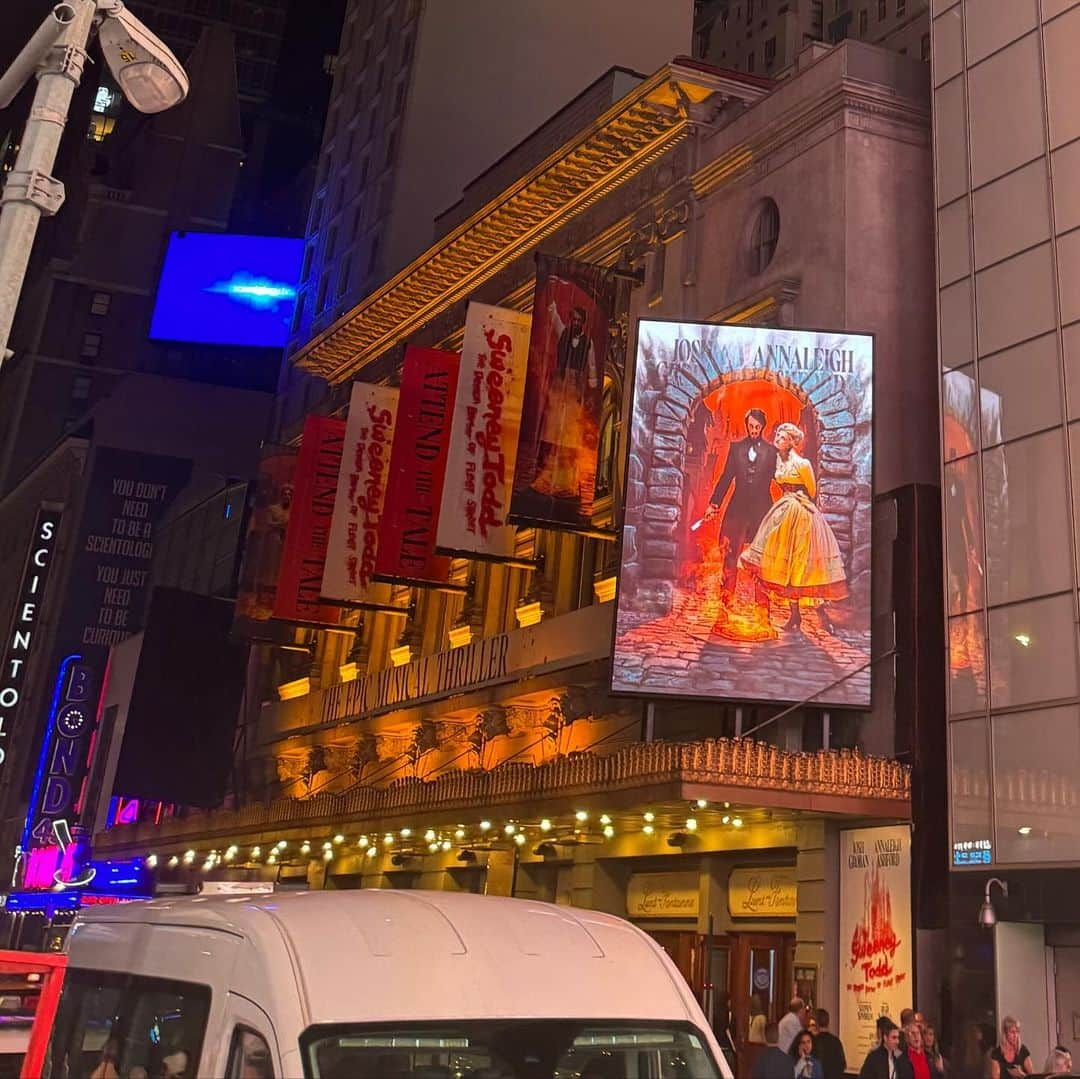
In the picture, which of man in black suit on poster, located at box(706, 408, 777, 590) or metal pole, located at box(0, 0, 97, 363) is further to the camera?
man in black suit on poster, located at box(706, 408, 777, 590)

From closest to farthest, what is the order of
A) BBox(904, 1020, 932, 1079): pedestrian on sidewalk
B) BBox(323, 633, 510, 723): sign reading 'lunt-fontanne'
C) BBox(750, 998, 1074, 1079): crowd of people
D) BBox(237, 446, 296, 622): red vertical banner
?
1. BBox(750, 998, 1074, 1079): crowd of people
2. BBox(904, 1020, 932, 1079): pedestrian on sidewalk
3. BBox(323, 633, 510, 723): sign reading 'lunt-fontanne'
4. BBox(237, 446, 296, 622): red vertical banner

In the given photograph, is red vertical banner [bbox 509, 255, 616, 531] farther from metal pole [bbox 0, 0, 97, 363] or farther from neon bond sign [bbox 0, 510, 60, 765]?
neon bond sign [bbox 0, 510, 60, 765]

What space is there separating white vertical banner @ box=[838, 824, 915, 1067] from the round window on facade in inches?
443

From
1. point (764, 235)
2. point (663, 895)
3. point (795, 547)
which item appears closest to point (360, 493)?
point (764, 235)

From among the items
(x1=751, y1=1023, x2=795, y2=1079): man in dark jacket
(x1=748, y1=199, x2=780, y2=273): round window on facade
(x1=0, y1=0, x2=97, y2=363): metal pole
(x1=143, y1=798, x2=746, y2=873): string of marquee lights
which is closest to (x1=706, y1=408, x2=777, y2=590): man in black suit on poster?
(x1=143, y1=798, x2=746, y2=873): string of marquee lights

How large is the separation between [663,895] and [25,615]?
1709 inches

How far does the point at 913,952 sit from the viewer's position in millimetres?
18328

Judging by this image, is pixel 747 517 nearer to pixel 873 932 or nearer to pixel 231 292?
pixel 873 932

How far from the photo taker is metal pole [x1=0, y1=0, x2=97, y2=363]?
588 centimetres

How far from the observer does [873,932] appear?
19047mm

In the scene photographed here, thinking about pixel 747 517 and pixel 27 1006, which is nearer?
pixel 27 1006

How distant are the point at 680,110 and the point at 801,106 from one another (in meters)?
3.80

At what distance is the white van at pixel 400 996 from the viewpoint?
18.1ft

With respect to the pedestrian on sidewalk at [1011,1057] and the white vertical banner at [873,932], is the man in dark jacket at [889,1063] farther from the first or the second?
the white vertical banner at [873,932]
